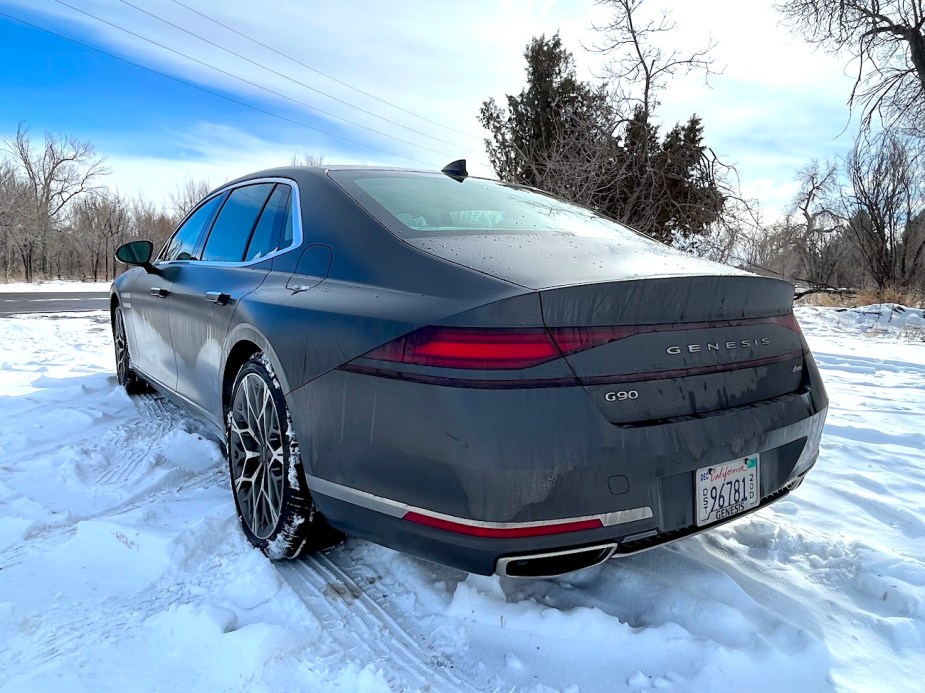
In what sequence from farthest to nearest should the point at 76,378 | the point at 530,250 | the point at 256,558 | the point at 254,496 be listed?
the point at 76,378
the point at 254,496
the point at 256,558
the point at 530,250

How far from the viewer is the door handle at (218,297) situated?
2465mm

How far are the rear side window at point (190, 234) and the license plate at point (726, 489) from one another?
9.44 feet

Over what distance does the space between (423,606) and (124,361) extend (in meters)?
3.84

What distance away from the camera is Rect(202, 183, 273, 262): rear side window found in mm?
2697

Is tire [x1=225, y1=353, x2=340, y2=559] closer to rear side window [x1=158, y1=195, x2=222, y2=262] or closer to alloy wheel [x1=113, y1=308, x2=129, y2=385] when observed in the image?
rear side window [x1=158, y1=195, x2=222, y2=262]

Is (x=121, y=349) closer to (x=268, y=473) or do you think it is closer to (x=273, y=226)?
(x=273, y=226)

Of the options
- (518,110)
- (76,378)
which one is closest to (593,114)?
(518,110)

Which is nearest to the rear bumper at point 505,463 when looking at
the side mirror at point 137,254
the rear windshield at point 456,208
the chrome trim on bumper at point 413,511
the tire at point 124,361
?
the chrome trim on bumper at point 413,511

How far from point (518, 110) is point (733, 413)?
60.2ft

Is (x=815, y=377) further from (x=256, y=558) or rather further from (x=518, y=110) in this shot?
(x=518, y=110)

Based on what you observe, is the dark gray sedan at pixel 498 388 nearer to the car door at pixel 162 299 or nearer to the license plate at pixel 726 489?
the license plate at pixel 726 489

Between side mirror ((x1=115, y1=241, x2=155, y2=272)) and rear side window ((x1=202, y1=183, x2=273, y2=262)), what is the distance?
704 millimetres

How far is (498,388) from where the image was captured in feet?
4.67

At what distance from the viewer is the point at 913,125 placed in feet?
46.5
